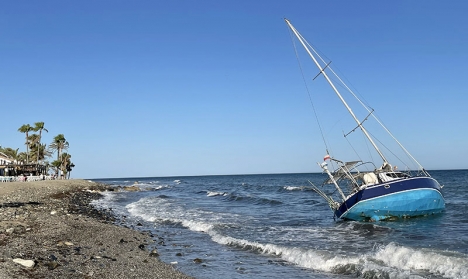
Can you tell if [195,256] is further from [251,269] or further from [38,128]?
[38,128]

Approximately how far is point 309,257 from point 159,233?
33.9 feet

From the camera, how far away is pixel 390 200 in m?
25.8

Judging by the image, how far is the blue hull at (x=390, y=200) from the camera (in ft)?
84.3

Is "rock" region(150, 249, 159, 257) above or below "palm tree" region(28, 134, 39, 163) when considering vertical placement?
below

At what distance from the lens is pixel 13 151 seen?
100438 millimetres

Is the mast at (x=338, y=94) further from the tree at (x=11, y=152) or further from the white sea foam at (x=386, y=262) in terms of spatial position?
the tree at (x=11, y=152)

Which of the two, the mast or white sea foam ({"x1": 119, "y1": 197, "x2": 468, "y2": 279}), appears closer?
white sea foam ({"x1": 119, "y1": 197, "x2": 468, "y2": 279})

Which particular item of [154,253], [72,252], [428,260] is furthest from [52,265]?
[428,260]

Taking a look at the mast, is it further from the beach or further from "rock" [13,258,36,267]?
"rock" [13,258,36,267]

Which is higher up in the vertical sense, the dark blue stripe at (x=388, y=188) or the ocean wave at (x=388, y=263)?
the dark blue stripe at (x=388, y=188)

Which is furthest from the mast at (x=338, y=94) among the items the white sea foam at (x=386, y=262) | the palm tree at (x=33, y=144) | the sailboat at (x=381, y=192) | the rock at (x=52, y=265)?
the palm tree at (x=33, y=144)

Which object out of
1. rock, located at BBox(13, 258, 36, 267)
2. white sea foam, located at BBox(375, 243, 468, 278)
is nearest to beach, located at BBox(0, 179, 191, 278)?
rock, located at BBox(13, 258, 36, 267)

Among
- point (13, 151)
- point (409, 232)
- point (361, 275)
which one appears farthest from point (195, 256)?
point (13, 151)

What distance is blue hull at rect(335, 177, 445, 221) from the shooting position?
25.7 m
